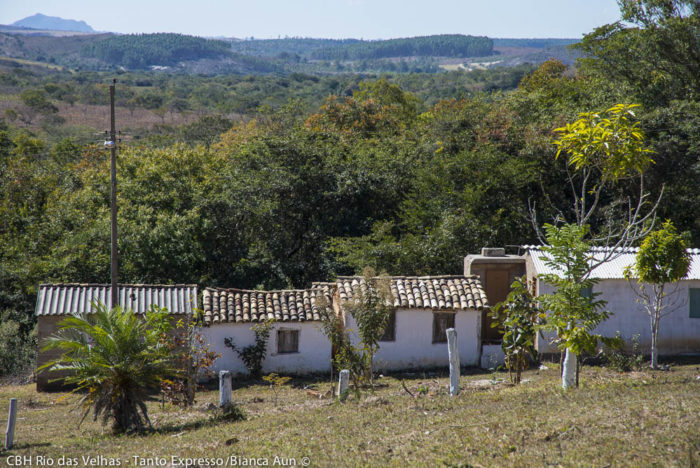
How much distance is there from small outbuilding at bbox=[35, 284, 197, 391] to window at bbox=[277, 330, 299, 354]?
8.69 feet

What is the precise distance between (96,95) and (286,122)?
74.2 meters

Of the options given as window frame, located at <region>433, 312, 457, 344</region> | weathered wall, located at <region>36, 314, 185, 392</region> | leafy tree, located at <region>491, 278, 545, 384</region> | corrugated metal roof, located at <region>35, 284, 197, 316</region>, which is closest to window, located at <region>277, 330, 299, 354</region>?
corrugated metal roof, located at <region>35, 284, 197, 316</region>

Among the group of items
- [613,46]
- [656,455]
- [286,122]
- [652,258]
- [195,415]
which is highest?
[613,46]

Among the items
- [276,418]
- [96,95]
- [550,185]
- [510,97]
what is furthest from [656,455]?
[96,95]

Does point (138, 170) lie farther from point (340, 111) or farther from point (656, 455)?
point (656, 455)

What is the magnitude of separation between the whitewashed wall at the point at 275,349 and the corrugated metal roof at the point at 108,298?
1.11m

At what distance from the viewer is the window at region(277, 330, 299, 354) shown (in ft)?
61.9

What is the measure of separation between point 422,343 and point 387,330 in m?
1.09

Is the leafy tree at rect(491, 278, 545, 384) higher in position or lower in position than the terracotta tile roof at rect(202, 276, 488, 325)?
higher

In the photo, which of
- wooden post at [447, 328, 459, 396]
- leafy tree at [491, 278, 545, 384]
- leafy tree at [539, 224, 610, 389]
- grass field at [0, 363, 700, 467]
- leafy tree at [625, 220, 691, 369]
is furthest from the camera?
leafy tree at [625, 220, 691, 369]

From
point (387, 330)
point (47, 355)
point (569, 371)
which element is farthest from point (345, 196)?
point (569, 371)

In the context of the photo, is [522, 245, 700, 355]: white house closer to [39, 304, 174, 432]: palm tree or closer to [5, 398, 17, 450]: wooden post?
[39, 304, 174, 432]: palm tree

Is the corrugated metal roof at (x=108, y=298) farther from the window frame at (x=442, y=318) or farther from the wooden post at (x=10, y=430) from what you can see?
the window frame at (x=442, y=318)

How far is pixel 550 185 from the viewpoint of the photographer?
26562mm
